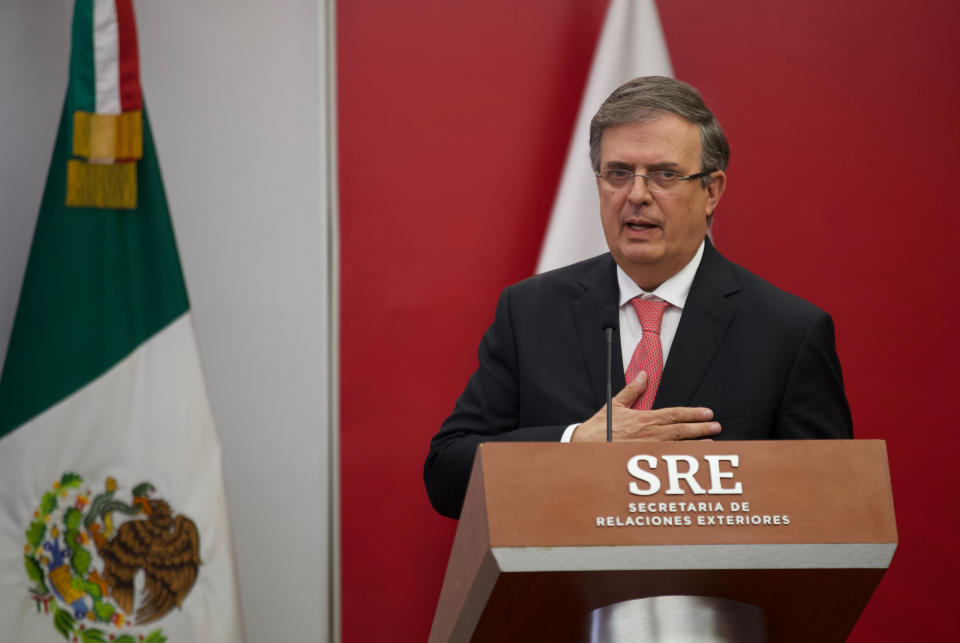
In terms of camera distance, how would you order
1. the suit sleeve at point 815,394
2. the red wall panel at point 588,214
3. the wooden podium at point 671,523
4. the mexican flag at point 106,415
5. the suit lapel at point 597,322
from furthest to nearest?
the red wall panel at point 588,214, the mexican flag at point 106,415, the suit lapel at point 597,322, the suit sleeve at point 815,394, the wooden podium at point 671,523

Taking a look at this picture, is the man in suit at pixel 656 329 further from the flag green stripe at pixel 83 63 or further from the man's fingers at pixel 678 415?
the flag green stripe at pixel 83 63

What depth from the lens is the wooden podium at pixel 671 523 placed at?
1111 millimetres

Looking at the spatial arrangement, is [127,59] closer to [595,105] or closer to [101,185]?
[101,185]

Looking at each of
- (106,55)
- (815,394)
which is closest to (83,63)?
(106,55)

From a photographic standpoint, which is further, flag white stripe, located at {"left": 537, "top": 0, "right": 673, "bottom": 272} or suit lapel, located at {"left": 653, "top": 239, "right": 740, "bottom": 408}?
flag white stripe, located at {"left": 537, "top": 0, "right": 673, "bottom": 272}

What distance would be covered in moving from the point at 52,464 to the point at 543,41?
1734 mm

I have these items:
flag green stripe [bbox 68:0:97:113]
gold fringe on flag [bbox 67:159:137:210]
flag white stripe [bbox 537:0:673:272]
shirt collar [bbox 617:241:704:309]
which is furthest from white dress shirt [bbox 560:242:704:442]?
flag green stripe [bbox 68:0:97:113]

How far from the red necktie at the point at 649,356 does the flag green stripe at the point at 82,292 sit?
119 centimetres

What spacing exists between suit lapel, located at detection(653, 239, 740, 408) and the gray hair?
206 millimetres

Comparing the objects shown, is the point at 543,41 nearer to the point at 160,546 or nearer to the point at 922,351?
the point at 922,351

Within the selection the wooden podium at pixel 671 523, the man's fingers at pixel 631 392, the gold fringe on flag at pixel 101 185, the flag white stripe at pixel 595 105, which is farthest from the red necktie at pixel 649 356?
the gold fringe on flag at pixel 101 185

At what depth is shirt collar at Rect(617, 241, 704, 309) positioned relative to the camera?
2.03 metres

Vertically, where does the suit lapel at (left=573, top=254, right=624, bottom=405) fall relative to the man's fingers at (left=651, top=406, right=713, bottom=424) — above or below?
above

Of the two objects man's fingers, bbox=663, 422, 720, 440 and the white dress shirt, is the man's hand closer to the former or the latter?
man's fingers, bbox=663, 422, 720, 440
